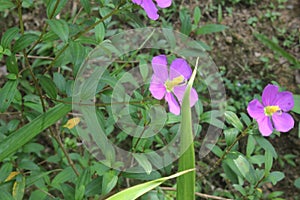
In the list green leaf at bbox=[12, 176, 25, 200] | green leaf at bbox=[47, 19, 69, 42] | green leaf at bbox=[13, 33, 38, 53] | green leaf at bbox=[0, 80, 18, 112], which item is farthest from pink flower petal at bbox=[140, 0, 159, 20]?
green leaf at bbox=[12, 176, 25, 200]

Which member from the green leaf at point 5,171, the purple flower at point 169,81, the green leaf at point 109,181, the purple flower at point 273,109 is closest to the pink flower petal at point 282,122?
the purple flower at point 273,109

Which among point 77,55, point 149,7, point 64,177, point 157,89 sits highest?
point 149,7

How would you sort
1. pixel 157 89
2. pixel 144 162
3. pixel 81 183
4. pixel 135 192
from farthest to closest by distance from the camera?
pixel 81 183 < pixel 144 162 < pixel 157 89 < pixel 135 192

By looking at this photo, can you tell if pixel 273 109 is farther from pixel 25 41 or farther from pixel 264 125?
pixel 25 41

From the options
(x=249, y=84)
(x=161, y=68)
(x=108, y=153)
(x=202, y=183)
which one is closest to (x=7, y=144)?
(x=108, y=153)

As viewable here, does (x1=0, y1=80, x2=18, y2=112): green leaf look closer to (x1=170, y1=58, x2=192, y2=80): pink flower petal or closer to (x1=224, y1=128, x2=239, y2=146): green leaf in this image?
(x1=170, y1=58, x2=192, y2=80): pink flower petal

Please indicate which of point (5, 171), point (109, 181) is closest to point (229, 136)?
point (109, 181)

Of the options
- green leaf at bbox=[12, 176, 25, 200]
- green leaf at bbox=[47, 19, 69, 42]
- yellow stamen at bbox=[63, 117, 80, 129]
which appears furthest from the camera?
yellow stamen at bbox=[63, 117, 80, 129]

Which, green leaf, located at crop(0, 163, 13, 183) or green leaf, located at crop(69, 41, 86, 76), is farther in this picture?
green leaf, located at crop(0, 163, 13, 183)
